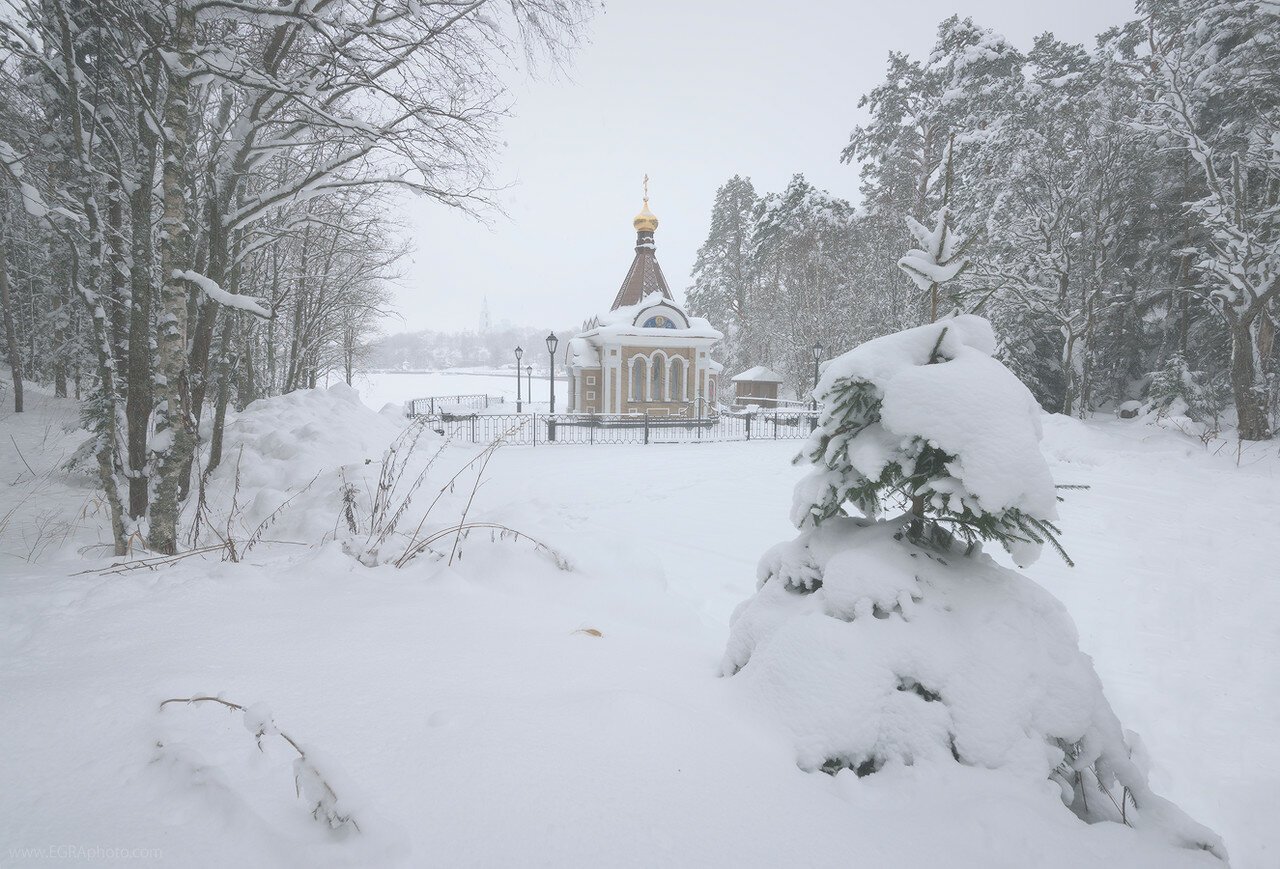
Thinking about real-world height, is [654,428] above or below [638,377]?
below

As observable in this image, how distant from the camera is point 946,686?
1.81 metres

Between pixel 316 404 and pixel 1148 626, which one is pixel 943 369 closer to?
pixel 1148 626

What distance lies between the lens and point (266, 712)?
4.69 ft

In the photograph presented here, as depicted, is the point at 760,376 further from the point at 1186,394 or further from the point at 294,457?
the point at 294,457

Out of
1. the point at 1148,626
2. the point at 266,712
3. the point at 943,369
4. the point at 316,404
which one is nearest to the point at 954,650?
the point at 943,369

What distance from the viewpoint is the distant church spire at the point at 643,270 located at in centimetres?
2583

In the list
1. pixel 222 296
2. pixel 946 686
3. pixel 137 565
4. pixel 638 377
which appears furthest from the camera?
pixel 638 377

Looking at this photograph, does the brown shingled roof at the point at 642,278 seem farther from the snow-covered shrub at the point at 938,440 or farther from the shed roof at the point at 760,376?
the snow-covered shrub at the point at 938,440

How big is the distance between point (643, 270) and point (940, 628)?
25739 millimetres

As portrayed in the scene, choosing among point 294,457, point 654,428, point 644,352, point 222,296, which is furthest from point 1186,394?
point 294,457

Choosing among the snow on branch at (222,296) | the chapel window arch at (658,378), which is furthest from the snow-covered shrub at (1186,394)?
the snow on branch at (222,296)

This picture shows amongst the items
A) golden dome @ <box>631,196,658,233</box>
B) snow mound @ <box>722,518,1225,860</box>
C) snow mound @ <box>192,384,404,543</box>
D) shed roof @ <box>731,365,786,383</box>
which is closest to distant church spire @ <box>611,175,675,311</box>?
golden dome @ <box>631,196,658,233</box>

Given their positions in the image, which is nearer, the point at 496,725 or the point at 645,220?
the point at 496,725

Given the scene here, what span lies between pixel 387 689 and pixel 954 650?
2069 mm
